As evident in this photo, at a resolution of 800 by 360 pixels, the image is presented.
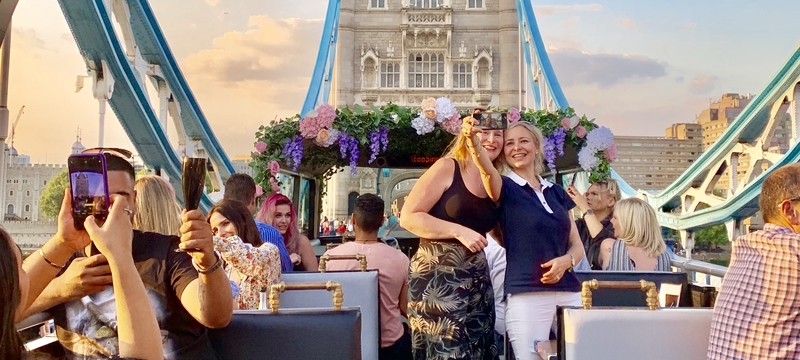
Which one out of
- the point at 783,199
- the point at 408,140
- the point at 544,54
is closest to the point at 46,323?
the point at 783,199

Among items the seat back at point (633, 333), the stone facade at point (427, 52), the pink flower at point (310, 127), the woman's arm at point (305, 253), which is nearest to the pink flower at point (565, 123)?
the pink flower at point (310, 127)

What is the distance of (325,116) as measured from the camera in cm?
595

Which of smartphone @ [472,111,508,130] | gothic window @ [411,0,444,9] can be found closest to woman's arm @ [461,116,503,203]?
smartphone @ [472,111,508,130]

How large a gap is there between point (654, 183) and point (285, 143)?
102078mm

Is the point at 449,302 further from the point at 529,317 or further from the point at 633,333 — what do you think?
the point at 633,333

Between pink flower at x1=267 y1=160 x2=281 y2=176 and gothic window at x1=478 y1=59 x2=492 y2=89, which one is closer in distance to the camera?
pink flower at x1=267 y1=160 x2=281 y2=176

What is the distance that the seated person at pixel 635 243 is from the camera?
10.9 ft

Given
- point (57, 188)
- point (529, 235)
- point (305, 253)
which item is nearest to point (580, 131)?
point (305, 253)

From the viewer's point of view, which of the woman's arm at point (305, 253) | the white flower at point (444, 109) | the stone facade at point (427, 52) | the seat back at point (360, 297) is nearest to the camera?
the seat back at point (360, 297)

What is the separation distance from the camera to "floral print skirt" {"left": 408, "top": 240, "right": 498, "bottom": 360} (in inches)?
89.5

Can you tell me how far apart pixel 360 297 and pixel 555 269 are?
2.87 ft

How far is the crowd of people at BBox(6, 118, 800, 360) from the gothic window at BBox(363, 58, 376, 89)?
40.7 meters

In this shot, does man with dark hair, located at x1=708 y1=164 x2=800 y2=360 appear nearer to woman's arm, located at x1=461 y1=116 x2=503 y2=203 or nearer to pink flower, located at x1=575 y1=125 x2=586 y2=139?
woman's arm, located at x1=461 y1=116 x2=503 y2=203

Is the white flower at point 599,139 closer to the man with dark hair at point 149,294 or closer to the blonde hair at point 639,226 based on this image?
the blonde hair at point 639,226
